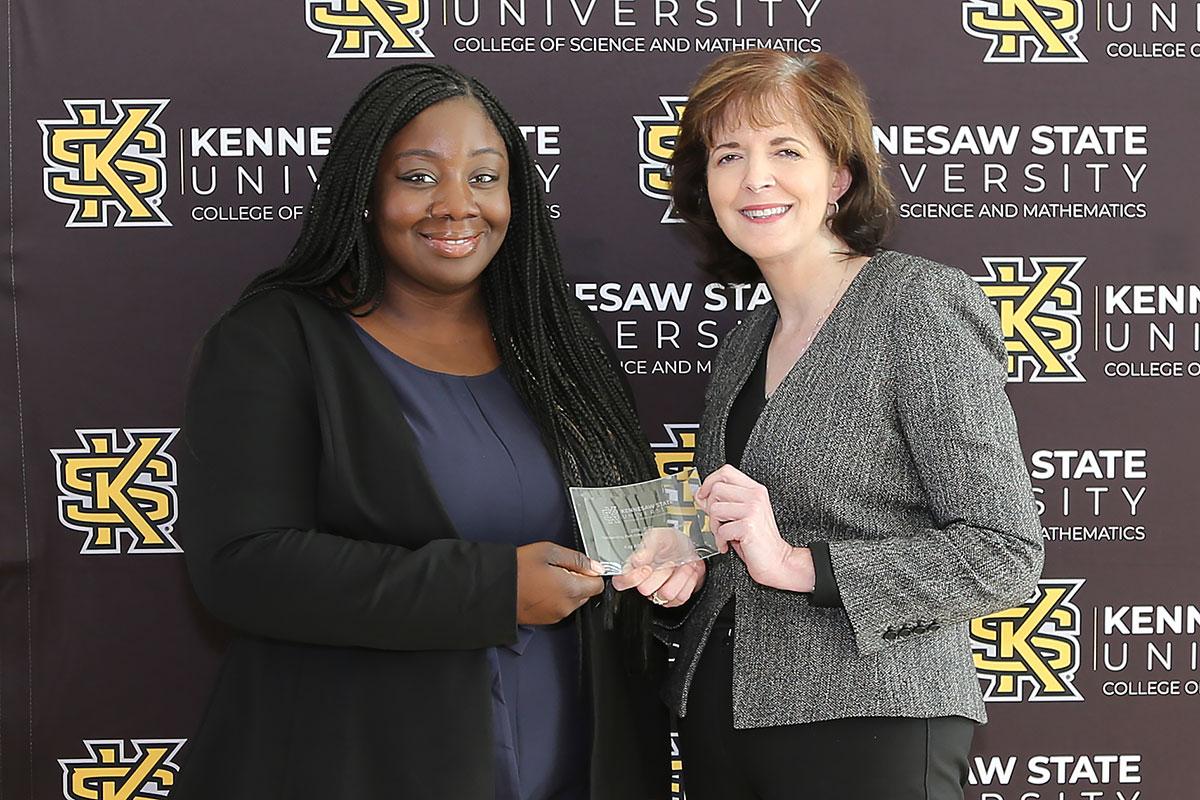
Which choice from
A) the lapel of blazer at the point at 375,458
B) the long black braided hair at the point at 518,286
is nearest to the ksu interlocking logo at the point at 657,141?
the long black braided hair at the point at 518,286

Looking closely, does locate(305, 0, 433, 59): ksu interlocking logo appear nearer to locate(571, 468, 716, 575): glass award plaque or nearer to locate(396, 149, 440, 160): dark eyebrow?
locate(396, 149, 440, 160): dark eyebrow

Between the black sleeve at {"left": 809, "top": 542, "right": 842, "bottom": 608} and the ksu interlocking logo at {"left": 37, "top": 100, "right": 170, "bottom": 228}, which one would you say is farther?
the ksu interlocking logo at {"left": 37, "top": 100, "right": 170, "bottom": 228}

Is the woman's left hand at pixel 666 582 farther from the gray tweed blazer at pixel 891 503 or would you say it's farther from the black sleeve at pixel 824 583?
the black sleeve at pixel 824 583

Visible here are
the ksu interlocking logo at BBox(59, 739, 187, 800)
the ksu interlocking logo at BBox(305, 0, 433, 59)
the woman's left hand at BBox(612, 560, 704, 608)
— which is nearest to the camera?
the woman's left hand at BBox(612, 560, 704, 608)

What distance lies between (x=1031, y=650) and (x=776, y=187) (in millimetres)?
1472

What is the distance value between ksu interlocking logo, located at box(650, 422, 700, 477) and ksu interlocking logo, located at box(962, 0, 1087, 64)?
3.68 feet

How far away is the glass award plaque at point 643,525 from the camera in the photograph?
160 cm

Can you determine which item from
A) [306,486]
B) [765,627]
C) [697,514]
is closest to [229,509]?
[306,486]

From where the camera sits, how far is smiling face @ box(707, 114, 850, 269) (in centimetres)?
170

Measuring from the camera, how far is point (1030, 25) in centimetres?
249

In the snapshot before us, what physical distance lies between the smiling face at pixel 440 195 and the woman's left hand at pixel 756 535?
576mm

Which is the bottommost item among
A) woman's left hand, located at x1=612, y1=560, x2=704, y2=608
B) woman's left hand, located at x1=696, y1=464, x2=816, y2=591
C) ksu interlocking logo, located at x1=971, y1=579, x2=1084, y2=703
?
ksu interlocking logo, located at x1=971, y1=579, x2=1084, y2=703

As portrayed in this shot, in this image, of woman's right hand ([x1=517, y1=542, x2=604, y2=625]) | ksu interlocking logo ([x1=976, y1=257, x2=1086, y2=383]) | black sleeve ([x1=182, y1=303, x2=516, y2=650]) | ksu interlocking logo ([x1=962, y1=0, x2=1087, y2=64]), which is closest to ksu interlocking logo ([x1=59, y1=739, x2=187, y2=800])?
black sleeve ([x1=182, y1=303, x2=516, y2=650])

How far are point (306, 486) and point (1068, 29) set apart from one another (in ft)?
6.55
